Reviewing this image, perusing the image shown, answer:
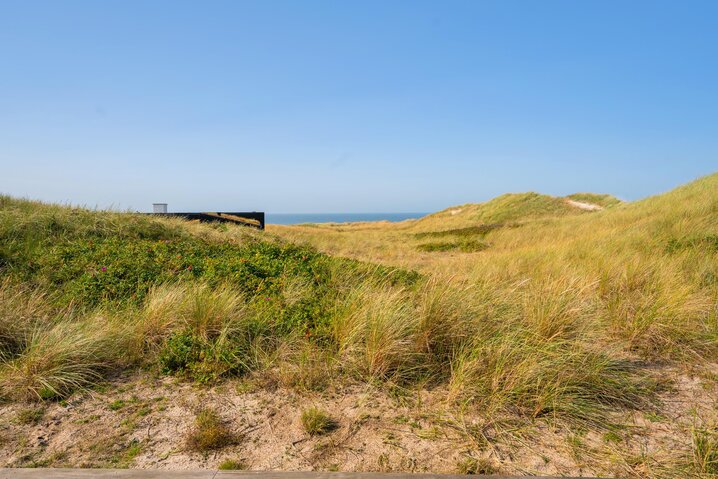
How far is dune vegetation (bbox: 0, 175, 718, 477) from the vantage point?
324 centimetres

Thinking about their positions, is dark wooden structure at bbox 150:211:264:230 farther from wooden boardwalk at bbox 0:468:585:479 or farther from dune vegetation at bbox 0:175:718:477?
wooden boardwalk at bbox 0:468:585:479

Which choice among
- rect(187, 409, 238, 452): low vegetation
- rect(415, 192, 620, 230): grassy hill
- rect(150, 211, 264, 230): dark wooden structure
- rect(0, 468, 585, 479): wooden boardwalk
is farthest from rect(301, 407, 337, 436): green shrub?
rect(415, 192, 620, 230): grassy hill

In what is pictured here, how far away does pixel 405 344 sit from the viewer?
4309mm

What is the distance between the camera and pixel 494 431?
3221 millimetres

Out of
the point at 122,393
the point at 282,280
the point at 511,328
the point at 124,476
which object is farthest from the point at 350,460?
the point at 282,280

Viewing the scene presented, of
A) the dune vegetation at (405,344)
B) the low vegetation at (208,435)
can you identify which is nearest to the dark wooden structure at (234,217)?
the dune vegetation at (405,344)

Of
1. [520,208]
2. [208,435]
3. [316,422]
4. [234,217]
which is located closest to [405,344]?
[316,422]

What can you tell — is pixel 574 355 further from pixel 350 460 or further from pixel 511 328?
pixel 350 460

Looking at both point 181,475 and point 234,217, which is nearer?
point 181,475

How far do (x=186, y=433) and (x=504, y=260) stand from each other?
25.2 feet

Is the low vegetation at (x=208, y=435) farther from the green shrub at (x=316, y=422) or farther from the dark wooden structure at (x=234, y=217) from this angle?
the dark wooden structure at (x=234, y=217)

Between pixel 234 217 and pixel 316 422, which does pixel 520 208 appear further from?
pixel 316 422

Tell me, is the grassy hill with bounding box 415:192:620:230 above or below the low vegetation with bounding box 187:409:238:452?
above

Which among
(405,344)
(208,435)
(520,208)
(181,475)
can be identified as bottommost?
(208,435)
